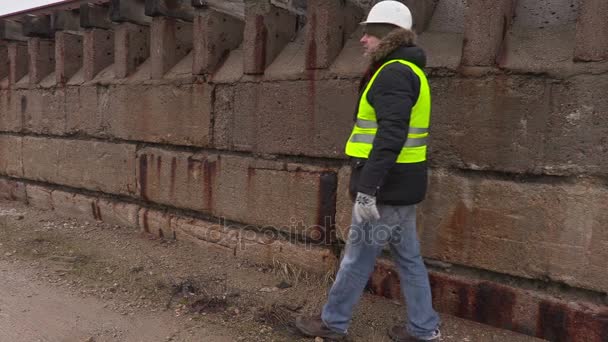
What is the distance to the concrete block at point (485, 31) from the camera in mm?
2838

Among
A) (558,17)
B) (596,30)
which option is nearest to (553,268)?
(596,30)

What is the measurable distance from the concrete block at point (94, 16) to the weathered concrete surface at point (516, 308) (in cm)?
418

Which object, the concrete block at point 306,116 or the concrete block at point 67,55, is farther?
the concrete block at point 67,55

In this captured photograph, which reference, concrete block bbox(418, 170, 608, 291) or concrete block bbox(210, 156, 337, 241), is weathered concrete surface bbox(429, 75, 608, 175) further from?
concrete block bbox(210, 156, 337, 241)

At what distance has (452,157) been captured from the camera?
302cm

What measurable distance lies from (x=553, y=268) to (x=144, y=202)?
3.94 m

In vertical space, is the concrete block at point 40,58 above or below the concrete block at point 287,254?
above

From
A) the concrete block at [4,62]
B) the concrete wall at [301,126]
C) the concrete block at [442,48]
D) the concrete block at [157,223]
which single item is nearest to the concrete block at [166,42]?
the concrete wall at [301,126]

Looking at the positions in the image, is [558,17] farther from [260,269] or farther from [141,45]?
[141,45]

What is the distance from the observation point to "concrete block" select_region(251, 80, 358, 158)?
11.2ft

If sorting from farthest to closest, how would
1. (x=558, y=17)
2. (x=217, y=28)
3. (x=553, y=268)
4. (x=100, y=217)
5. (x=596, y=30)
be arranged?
(x=100, y=217), (x=217, y=28), (x=558, y=17), (x=553, y=268), (x=596, y=30)

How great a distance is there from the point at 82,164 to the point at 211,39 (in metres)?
2.48

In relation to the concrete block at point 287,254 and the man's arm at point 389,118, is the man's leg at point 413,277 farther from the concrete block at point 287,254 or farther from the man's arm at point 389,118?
the concrete block at point 287,254

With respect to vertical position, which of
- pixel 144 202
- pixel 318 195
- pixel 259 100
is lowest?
pixel 144 202
